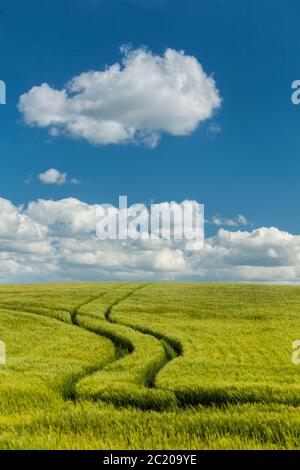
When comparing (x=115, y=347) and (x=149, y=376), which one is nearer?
(x=149, y=376)

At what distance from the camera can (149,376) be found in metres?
19.9

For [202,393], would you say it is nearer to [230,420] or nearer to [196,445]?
[230,420]

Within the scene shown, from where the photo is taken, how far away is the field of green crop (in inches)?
442

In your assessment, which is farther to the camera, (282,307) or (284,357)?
(282,307)

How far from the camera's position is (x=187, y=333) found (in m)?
29.8

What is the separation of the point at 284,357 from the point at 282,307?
20.8 meters

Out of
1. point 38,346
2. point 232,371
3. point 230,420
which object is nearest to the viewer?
point 230,420

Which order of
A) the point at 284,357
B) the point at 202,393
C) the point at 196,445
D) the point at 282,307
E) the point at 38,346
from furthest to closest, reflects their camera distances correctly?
the point at 282,307
the point at 38,346
the point at 284,357
the point at 202,393
the point at 196,445

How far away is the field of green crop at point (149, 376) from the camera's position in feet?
36.9

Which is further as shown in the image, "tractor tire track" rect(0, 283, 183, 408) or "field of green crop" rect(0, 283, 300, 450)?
"tractor tire track" rect(0, 283, 183, 408)

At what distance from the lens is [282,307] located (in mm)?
43031

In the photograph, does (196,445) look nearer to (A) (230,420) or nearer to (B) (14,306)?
(A) (230,420)

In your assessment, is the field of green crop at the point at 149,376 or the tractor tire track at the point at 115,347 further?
the tractor tire track at the point at 115,347
